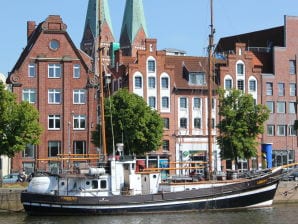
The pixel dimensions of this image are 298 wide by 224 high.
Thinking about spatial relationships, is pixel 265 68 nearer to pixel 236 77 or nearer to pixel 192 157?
pixel 236 77

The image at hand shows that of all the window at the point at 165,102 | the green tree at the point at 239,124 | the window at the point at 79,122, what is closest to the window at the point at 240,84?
the window at the point at 165,102

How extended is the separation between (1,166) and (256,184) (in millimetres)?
34759

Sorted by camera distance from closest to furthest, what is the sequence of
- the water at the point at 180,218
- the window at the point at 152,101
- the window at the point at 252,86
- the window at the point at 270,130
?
the water at the point at 180,218 < the window at the point at 152,101 < the window at the point at 252,86 < the window at the point at 270,130

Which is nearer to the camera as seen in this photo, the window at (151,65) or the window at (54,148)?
the window at (54,148)

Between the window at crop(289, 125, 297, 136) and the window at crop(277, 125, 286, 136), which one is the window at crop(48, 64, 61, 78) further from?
the window at crop(289, 125, 297, 136)

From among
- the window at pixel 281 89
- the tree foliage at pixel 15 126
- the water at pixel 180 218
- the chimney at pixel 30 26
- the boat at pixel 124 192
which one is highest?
the chimney at pixel 30 26

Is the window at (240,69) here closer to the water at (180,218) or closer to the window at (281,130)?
the window at (281,130)

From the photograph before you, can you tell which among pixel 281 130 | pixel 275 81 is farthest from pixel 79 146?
pixel 275 81

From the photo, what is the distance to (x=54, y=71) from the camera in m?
87.5

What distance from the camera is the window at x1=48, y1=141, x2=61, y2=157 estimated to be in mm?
86812

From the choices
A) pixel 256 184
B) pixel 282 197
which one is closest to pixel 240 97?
pixel 282 197

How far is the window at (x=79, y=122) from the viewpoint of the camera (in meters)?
88.0

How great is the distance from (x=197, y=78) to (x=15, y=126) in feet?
111

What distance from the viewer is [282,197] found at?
225ft
